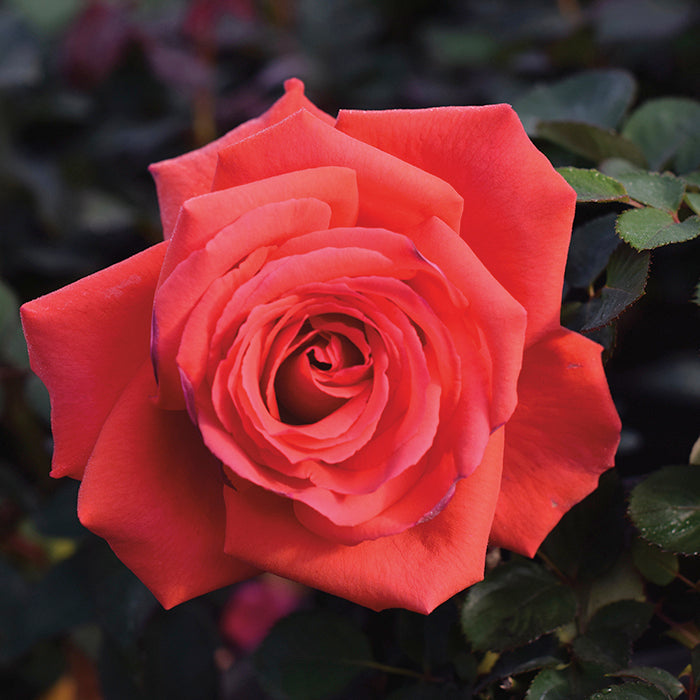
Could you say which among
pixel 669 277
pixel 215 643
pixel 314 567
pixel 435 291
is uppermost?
pixel 435 291

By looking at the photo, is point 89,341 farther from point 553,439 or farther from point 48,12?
→ point 48,12

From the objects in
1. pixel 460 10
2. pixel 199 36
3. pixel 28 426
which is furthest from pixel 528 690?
pixel 460 10

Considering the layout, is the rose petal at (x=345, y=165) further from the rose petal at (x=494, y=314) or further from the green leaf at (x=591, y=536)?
the green leaf at (x=591, y=536)

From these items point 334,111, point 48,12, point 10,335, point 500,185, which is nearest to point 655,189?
point 500,185

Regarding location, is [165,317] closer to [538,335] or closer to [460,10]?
[538,335]

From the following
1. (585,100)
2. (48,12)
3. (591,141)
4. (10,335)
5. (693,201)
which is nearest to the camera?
(693,201)

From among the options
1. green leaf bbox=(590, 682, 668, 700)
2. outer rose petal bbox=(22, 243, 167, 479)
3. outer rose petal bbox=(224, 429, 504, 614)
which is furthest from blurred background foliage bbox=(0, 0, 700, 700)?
outer rose petal bbox=(22, 243, 167, 479)

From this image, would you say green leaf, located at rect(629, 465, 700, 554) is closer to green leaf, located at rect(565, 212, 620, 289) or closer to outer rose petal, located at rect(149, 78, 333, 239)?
green leaf, located at rect(565, 212, 620, 289)
